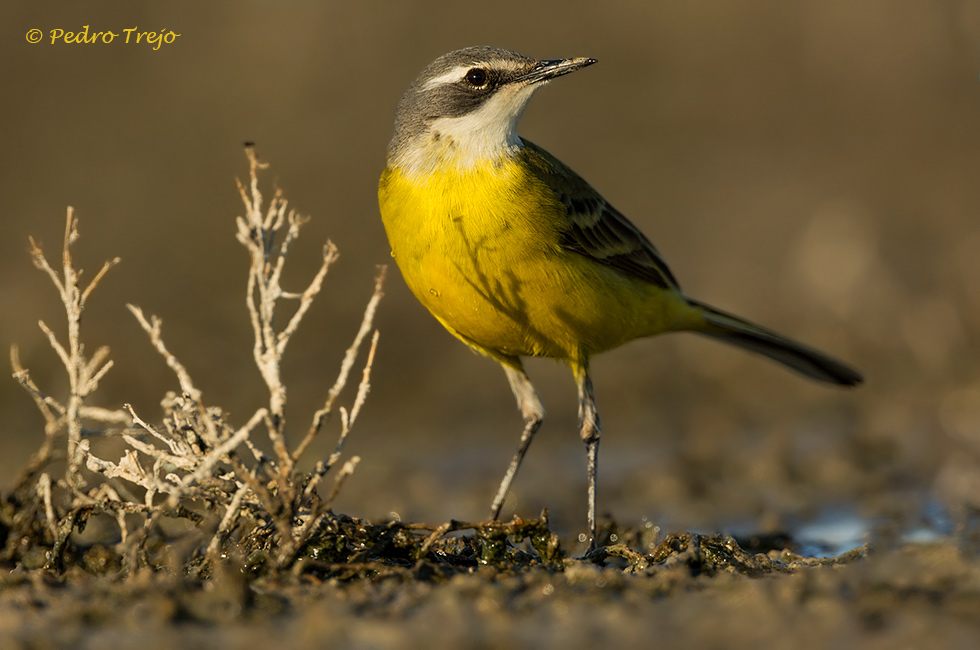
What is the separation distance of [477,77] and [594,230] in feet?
3.88

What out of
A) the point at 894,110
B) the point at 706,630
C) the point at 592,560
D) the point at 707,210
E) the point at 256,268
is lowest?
the point at 706,630

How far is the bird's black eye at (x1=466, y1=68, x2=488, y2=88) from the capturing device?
6008mm

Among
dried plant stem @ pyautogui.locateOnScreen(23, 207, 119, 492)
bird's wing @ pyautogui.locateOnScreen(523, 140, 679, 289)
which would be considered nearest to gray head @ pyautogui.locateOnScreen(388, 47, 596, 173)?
bird's wing @ pyautogui.locateOnScreen(523, 140, 679, 289)

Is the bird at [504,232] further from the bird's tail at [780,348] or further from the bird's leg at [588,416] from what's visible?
the bird's tail at [780,348]

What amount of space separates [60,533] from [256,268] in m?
1.71

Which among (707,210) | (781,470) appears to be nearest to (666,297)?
(781,470)

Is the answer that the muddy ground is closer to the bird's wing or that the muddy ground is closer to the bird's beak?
the bird's wing

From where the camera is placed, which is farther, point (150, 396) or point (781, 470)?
point (150, 396)

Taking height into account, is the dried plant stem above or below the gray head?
below

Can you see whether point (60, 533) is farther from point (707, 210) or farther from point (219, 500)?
point (707, 210)

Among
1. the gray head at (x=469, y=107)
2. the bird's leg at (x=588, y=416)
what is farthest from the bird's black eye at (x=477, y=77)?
the bird's leg at (x=588, y=416)

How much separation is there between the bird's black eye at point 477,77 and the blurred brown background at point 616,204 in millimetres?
3141

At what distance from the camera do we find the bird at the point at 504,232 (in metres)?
5.51

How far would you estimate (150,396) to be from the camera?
33.7 feet
